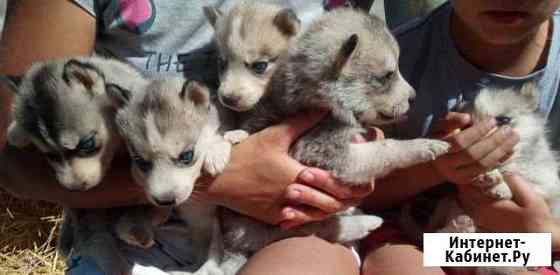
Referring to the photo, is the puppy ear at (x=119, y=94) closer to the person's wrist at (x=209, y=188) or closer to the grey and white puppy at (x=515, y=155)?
the person's wrist at (x=209, y=188)

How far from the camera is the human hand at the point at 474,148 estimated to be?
8.18ft

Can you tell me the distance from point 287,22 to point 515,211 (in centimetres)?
122

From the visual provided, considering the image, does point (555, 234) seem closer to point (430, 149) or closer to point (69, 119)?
point (430, 149)

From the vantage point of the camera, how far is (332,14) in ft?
8.46

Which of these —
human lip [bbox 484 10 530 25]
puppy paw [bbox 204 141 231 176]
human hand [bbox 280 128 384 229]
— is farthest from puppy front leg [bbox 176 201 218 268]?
human lip [bbox 484 10 530 25]

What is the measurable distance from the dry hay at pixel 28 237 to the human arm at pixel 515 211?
291cm

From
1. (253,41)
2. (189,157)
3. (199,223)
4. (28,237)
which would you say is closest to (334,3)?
(253,41)

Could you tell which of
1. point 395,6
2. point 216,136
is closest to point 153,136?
point 216,136

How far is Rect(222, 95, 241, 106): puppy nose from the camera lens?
8.18 feet

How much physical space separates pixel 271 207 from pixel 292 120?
13.9 inches

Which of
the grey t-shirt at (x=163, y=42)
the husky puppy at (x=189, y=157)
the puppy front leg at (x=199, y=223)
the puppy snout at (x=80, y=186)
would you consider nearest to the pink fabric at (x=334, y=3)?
the grey t-shirt at (x=163, y=42)

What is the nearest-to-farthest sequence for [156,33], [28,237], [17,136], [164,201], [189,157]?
[164,201]
[189,157]
[17,136]
[156,33]
[28,237]

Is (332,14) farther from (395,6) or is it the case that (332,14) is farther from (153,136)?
(395,6)

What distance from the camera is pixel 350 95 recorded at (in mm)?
→ 2461
